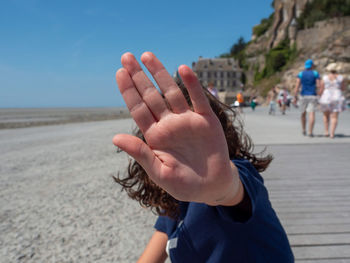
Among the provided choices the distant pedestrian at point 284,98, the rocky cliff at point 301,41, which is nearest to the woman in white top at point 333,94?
the distant pedestrian at point 284,98

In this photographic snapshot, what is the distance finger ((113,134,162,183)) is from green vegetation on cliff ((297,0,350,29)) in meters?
42.2

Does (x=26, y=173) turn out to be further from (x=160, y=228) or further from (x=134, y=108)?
(x=134, y=108)

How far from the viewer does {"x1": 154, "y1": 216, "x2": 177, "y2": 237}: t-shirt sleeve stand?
1.39m

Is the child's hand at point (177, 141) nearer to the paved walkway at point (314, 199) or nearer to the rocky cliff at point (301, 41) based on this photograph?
the paved walkway at point (314, 199)

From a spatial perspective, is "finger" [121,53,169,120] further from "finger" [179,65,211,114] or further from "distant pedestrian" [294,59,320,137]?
"distant pedestrian" [294,59,320,137]

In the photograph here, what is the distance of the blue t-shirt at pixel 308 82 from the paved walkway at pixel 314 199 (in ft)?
6.56

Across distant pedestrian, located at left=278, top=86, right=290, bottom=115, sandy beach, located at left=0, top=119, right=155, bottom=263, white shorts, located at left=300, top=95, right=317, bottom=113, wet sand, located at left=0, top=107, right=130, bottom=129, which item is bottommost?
wet sand, located at left=0, top=107, right=130, bottom=129

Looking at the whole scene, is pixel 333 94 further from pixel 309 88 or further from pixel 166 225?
pixel 166 225

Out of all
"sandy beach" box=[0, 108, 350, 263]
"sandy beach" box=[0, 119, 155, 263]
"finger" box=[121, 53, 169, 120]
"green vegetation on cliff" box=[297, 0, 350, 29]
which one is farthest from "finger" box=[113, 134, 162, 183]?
"green vegetation on cliff" box=[297, 0, 350, 29]

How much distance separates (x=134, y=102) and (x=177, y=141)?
21 cm

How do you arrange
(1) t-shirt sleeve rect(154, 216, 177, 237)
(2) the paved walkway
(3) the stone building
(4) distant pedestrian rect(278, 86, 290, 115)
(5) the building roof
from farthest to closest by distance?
1. (5) the building roof
2. (3) the stone building
3. (4) distant pedestrian rect(278, 86, 290, 115)
4. (2) the paved walkway
5. (1) t-shirt sleeve rect(154, 216, 177, 237)

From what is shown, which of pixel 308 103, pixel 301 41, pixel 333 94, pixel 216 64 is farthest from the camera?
pixel 216 64

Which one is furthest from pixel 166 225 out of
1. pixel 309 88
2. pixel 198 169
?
pixel 309 88

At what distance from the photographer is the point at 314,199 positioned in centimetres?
275
